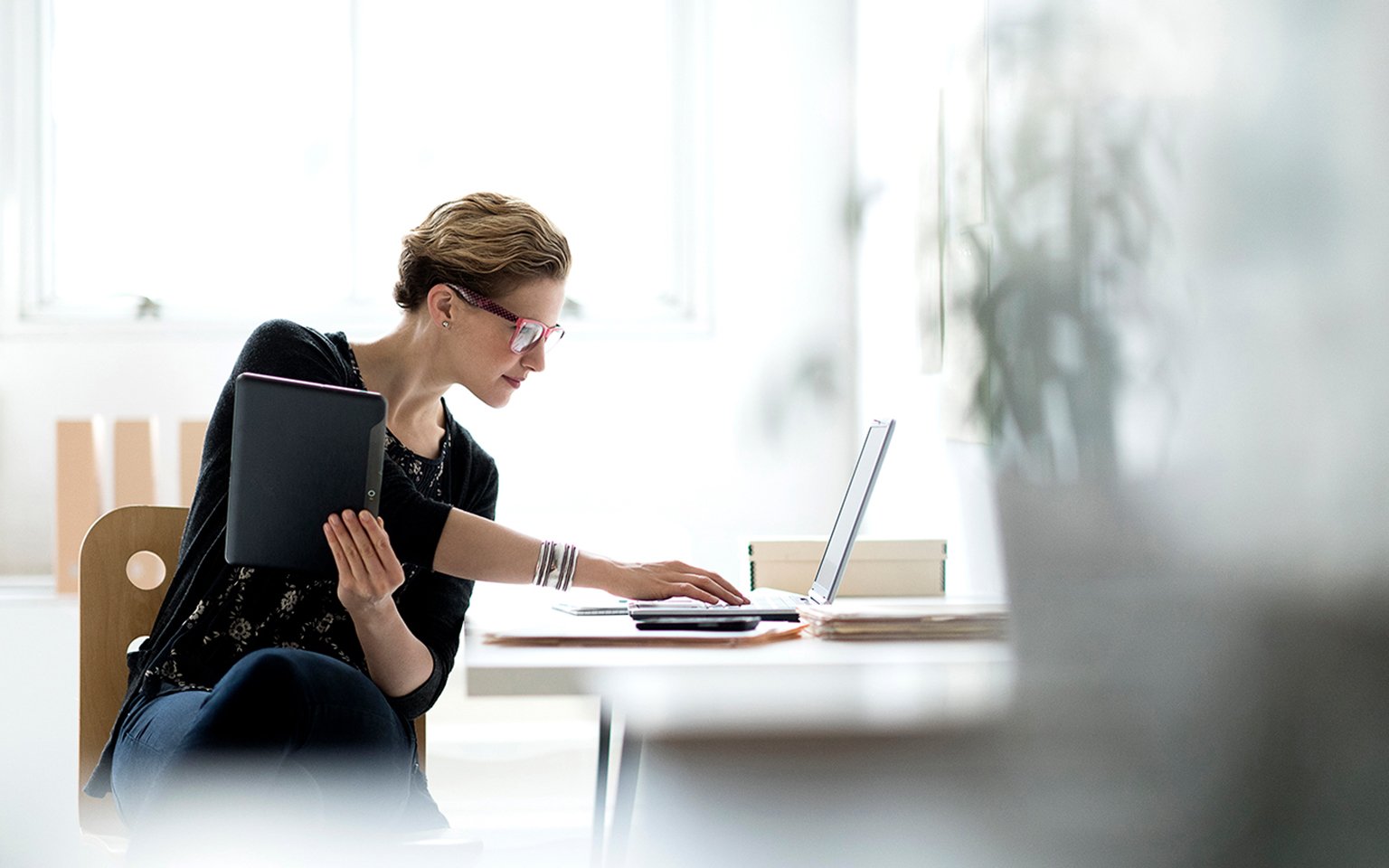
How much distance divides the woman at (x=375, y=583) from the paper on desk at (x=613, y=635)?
11cm

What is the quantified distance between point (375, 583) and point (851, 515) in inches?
20.6

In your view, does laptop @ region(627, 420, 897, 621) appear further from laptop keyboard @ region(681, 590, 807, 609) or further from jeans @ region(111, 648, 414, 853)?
jeans @ region(111, 648, 414, 853)

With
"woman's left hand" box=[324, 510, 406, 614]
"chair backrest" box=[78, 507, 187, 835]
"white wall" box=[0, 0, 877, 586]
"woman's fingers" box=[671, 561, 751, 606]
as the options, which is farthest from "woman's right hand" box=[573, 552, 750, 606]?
"white wall" box=[0, 0, 877, 586]

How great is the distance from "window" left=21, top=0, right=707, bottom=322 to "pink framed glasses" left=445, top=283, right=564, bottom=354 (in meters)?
1.39

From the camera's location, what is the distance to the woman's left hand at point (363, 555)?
1.04 m

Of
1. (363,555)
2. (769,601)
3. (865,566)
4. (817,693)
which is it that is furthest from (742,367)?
(817,693)

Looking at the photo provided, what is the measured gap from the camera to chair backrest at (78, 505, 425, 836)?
51.2 inches

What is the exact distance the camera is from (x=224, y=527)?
1.19 metres

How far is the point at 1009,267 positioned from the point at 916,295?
5.82 ft

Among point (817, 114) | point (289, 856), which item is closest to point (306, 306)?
point (817, 114)

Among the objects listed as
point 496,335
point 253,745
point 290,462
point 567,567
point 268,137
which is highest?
point 268,137

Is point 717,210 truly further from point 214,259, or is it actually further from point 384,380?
point 384,380

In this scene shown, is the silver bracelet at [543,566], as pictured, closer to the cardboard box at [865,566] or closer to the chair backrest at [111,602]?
the cardboard box at [865,566]

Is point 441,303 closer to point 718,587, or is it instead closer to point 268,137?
point 718,587
